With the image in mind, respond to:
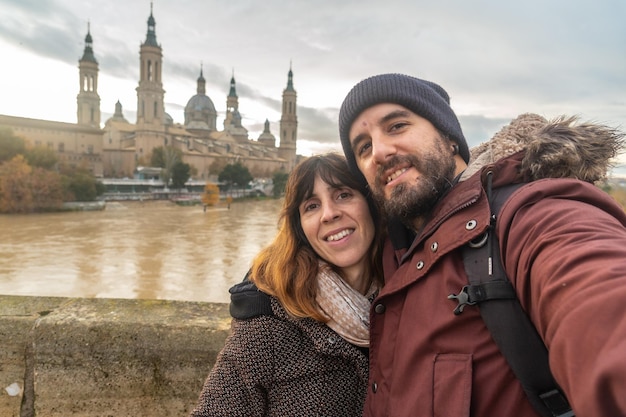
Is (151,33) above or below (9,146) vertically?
above

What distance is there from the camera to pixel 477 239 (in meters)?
0.79

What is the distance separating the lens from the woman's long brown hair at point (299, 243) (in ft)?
3.97

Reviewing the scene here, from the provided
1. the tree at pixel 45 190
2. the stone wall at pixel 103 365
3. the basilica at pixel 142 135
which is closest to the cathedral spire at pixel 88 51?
the basilica at pixel 142 135

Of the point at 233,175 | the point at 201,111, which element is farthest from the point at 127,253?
the point at 201,111

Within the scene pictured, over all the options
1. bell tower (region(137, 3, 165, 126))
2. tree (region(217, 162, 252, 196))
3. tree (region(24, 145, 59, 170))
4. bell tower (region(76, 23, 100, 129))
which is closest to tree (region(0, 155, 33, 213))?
tree (region(24, 145, 59, 170))

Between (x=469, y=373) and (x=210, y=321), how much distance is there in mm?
A: 1123

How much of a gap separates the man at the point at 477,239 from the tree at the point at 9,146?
130 ft

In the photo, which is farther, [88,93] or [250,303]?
[88,93]

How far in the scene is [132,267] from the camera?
1606 cm

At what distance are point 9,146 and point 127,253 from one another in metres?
22.2

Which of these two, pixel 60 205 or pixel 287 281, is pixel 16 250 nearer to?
pixel 60 205

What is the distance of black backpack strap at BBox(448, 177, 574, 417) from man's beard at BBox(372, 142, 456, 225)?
26 cm

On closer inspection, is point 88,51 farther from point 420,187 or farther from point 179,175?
point 420,187

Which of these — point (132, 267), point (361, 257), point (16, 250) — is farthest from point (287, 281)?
point (16, 250)
